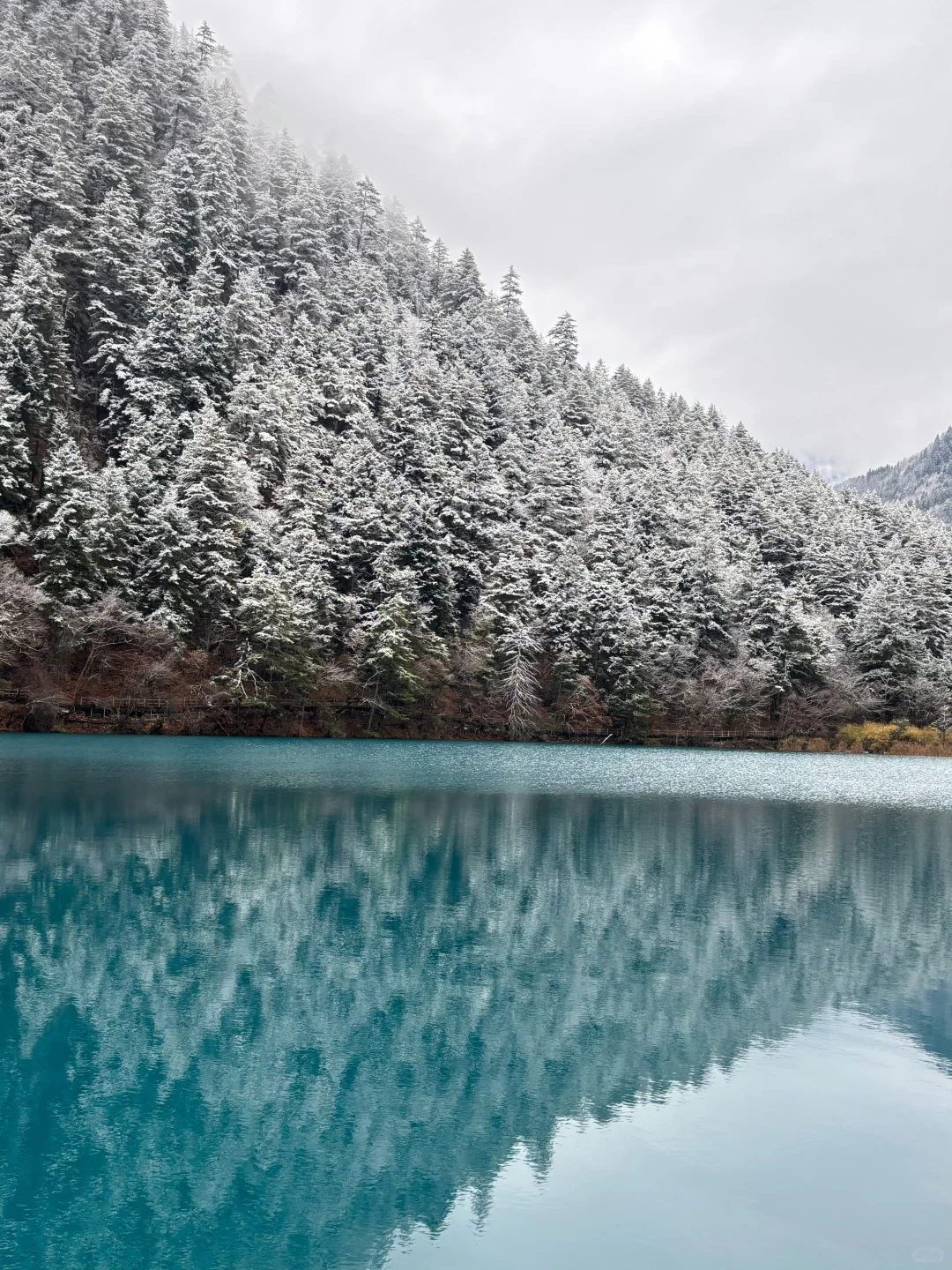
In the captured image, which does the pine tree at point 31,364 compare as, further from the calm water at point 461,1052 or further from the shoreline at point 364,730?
the calm water at point 461,1052

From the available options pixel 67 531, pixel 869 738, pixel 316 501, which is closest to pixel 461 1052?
pixel 67 531

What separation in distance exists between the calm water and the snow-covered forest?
32544mm

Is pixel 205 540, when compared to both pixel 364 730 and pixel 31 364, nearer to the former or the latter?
pixel 364 730

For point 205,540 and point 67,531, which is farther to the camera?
point 205,540

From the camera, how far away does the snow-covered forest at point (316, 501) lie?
5406 cm

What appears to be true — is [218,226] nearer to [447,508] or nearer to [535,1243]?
[447,508]

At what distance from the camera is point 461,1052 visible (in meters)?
10.1

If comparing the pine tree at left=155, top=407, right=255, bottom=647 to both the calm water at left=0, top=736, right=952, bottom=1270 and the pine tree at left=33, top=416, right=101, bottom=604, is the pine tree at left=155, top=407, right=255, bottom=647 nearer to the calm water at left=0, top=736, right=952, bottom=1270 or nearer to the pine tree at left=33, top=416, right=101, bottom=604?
the pine tree at left=33, top=416, right=101, bottom=604

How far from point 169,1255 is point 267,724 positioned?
51256mm

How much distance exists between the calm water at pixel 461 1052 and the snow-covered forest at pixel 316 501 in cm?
3254

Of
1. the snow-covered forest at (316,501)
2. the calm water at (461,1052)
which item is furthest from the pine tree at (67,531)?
the calm water at (461,1052)

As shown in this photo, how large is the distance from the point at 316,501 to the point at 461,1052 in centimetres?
5494

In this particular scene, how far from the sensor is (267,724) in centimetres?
5644

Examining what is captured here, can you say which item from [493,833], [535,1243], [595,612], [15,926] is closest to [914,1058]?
[535,1243]
